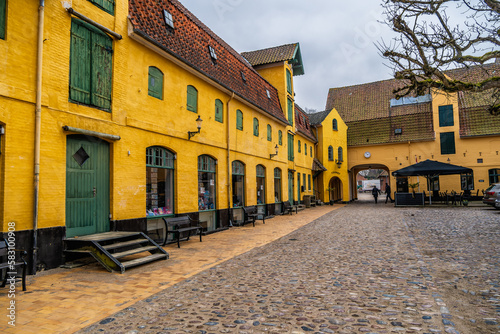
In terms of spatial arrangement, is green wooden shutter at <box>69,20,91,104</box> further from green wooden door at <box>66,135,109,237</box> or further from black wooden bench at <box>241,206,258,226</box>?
black wooden bench at <box>241,206,258,226</box>

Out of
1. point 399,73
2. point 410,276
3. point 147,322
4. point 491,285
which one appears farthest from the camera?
point 399,73

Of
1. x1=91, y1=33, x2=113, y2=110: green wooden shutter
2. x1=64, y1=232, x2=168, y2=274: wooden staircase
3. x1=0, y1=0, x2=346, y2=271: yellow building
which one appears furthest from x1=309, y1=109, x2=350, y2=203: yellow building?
x1=64, y1=232, x2=168, y2=274: wooden staircase

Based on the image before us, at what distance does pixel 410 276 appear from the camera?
18.1 feet

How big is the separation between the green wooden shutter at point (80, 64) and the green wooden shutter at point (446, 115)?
96.7ft

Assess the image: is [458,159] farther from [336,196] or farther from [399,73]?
[399,73]

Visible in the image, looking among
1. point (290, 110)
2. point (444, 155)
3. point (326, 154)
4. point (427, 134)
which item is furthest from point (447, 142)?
point (290, 110)

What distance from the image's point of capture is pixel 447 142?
2809cm

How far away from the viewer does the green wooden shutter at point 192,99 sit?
11.2 metres

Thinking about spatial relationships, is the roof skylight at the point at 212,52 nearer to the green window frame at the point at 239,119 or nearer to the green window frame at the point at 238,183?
the green window frame at the point at 239,119

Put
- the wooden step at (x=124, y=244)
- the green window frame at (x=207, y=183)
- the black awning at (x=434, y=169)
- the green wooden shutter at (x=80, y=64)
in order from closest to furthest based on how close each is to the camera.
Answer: the wooden step at (x=124, y=244), the green wooden shutter at (x=80, y=64), the green window frame at (x=207, y=183), the black awning at (x=434, y=169)

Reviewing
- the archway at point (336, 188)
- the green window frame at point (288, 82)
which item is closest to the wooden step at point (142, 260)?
the green window frame at point (288, 82)

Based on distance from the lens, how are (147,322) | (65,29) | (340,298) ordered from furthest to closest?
(65,29)
(340,298)
(147,322)

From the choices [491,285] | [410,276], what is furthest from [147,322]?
[491,285]

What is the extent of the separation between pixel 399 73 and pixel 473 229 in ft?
19.8
